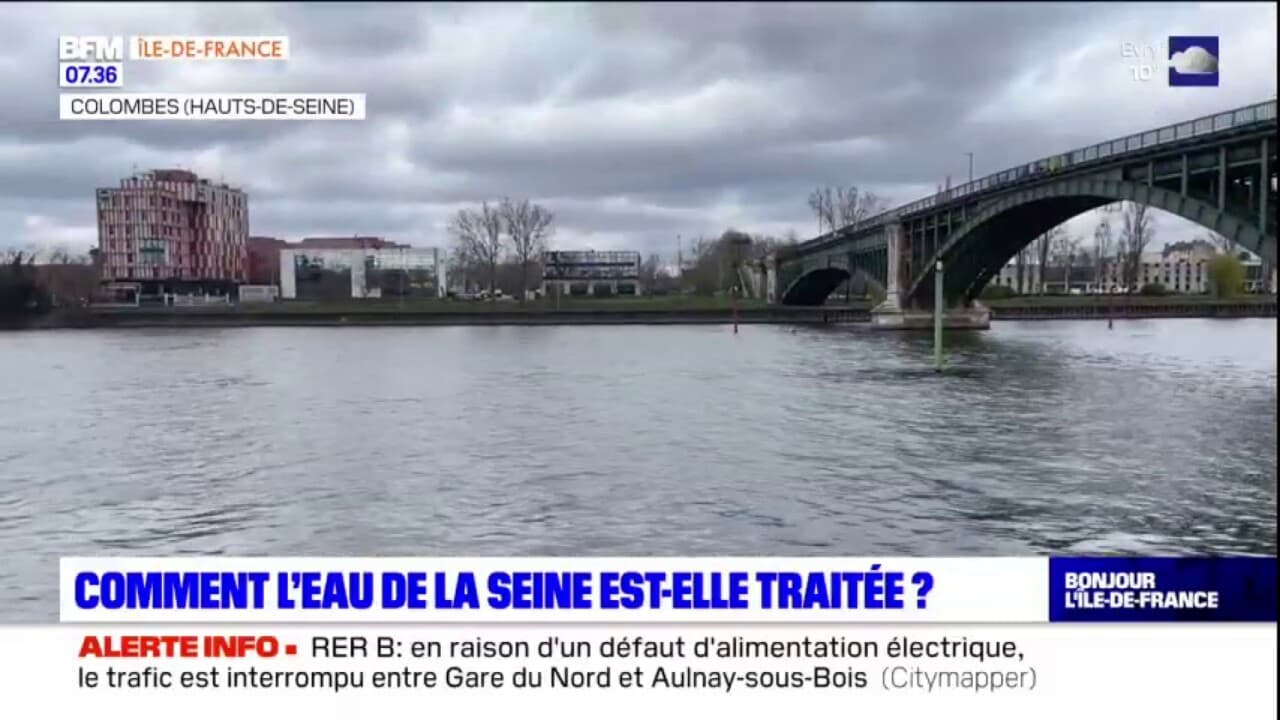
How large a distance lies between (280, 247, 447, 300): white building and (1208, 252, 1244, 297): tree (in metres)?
48.2

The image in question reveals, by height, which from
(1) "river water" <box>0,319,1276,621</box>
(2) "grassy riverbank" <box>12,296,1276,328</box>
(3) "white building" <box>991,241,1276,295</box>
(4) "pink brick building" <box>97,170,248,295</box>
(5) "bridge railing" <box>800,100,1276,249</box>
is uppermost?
(5) "bridge railing" <box>800,100,1276,249</box>

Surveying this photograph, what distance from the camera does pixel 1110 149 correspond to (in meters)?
37.0

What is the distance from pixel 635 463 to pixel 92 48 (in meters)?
9.21

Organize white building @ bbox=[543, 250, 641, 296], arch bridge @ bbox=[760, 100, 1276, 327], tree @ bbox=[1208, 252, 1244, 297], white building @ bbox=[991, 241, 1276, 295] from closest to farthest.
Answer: arch bridge @ bbox=[760, 100, 1276, 327] → tree @ bbox=[1208, 252, 1244, 297] → white building @ bbox=[543, 250, 641, 296] → white building @ bbox=[991, 241, 1276, 295]

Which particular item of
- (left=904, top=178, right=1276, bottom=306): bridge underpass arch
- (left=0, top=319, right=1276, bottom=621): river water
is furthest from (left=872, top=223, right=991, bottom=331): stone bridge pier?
(left=0, top=319, right=1276, bottom=621): river water

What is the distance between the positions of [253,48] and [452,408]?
53.8 ft

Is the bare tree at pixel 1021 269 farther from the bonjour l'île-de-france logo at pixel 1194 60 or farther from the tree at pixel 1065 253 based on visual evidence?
the bonjour l'île-de-france logo at pixel 1194 60

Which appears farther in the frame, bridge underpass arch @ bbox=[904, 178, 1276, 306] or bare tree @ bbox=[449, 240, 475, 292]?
bare tree @ bbox=[449, 240, 475, 292]

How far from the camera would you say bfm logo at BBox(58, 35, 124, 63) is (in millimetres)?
5371

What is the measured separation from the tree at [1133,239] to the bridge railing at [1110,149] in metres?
15.1

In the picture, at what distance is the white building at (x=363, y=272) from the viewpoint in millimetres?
46594

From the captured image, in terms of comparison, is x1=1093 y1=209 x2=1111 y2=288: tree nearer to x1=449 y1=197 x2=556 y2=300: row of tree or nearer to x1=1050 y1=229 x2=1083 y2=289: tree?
x1=1050 y1=229 x2=1083 y2=289: tree

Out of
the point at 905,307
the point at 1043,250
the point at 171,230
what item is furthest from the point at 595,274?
the point at 171,230

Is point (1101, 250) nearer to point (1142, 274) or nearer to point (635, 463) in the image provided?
point (1142, 274)
